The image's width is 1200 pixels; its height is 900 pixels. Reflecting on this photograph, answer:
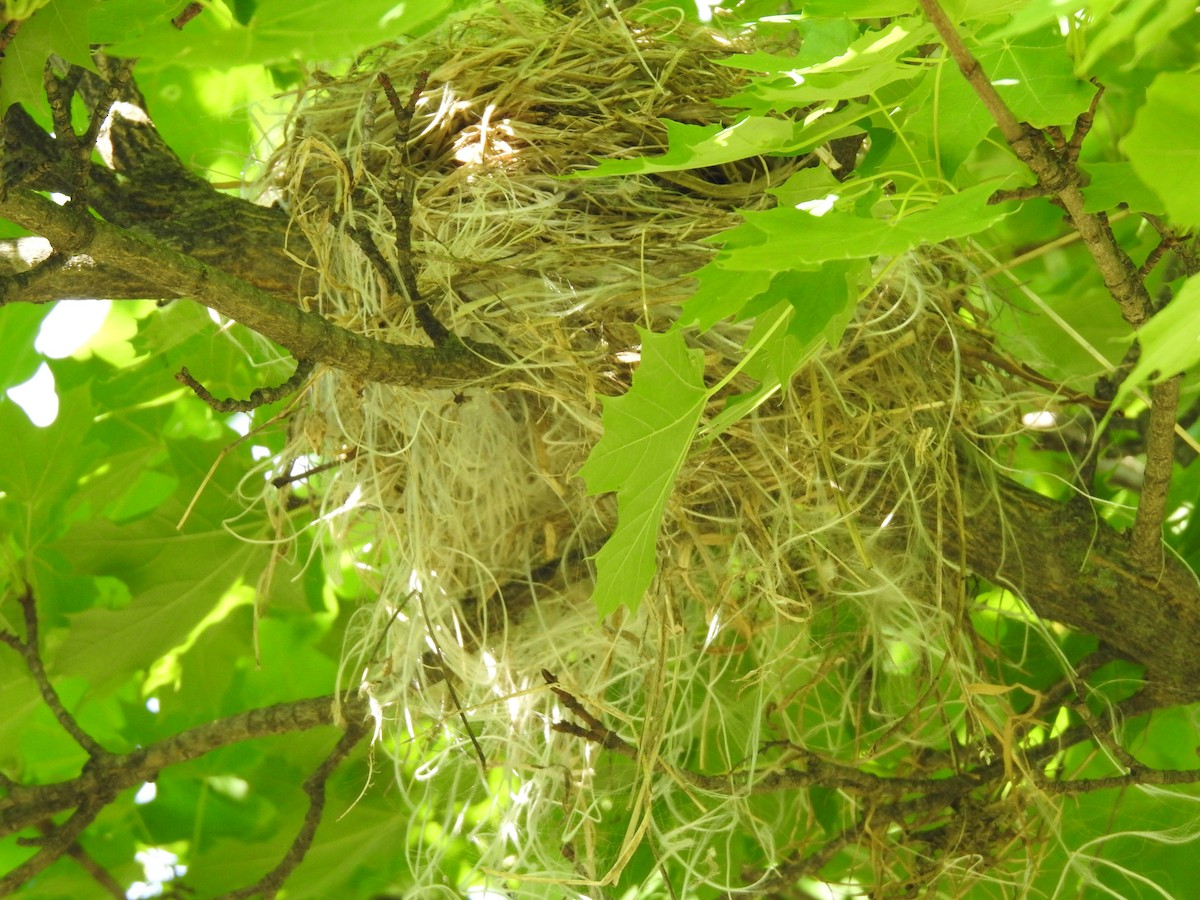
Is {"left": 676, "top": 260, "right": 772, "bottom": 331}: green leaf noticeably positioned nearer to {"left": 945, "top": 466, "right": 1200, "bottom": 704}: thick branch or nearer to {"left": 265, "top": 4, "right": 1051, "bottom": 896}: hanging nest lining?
{"left": 265, "top": 4, "right": 1051, "bottom": 896}: hanging nest lining

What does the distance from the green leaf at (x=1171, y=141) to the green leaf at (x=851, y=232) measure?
0.12 meters

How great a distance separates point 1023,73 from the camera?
0.95m

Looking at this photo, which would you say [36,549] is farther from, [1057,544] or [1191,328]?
[1191,328]

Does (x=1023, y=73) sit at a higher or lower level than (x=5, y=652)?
higher

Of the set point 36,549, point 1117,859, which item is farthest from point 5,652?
point 1117,859

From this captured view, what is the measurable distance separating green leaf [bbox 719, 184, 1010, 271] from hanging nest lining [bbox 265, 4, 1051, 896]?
41cm

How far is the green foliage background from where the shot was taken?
0.82 meters

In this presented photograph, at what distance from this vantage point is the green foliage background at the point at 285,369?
82 cm

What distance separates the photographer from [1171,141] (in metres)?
0.68

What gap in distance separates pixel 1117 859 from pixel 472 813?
967mm

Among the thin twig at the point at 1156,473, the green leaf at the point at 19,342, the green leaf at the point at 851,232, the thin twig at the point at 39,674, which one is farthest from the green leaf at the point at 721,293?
the green leaf at the point at 19,342

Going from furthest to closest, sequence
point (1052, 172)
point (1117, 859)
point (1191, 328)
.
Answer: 1. point (1117, 859)
2. point (1052, 172)
3. point (1191, 328)

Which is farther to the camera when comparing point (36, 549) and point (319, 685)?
point (319, 685)

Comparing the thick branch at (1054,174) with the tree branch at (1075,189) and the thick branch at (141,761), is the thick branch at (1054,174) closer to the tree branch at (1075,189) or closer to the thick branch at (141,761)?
the tree branch at (1075,189)
